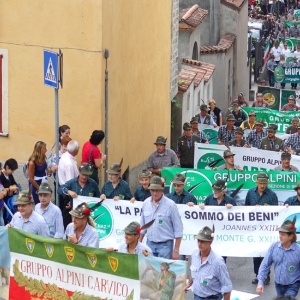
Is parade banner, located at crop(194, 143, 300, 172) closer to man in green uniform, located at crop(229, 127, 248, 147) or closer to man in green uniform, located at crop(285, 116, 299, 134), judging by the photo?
man in green uniform, located at crop(229, 127, 248, 147)

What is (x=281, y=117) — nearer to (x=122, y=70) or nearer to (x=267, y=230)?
(x=122, y=70)

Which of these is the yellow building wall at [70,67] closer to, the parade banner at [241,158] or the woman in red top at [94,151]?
the woman in red top at [94,151]

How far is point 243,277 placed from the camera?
1644 centimetres

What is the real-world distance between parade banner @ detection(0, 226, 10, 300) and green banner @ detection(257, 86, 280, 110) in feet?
55.5

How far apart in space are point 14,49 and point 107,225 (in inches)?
160

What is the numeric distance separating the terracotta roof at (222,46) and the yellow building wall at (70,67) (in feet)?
39.8

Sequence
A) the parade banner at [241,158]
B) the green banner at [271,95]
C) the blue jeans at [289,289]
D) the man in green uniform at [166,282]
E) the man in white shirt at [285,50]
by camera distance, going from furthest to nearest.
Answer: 1. the man in white shirt at [285,50]
2. the green banner at [271,95]
3. the parade banner at [241,158]
4. the blue jeans at [289,289]
5. the man in green uniform at [166,282]

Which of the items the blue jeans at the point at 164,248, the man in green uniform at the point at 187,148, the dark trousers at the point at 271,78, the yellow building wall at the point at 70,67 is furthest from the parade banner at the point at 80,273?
the dark trousers at the point at 271,78

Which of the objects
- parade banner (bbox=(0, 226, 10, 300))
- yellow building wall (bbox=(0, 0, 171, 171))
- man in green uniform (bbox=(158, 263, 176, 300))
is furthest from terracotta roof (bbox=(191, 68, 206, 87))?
man in green uniform (bbox=(158, 263, 176, 300))

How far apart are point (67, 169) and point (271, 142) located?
5207mm

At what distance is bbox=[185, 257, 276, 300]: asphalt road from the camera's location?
15445mm

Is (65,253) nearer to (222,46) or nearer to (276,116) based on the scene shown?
(276,116)

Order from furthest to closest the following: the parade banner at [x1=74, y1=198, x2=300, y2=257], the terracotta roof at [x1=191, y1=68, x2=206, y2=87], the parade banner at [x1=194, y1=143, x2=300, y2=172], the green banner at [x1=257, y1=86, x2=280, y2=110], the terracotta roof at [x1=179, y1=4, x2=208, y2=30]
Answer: the green banner at [x1=257, y1=86, x2=280, y2=110], the terracotta roof at [x1=179, y1=4, x2=208, y2=30], the terracotta roof at [x1=191, y1=68, x2=206, y2=87], the parade banner at [x1=194, y1=143, x2=300, y2=172], the parade banner at [x1=74, y1=198, x2=300, y2=257]

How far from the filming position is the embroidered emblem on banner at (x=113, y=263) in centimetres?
1268
